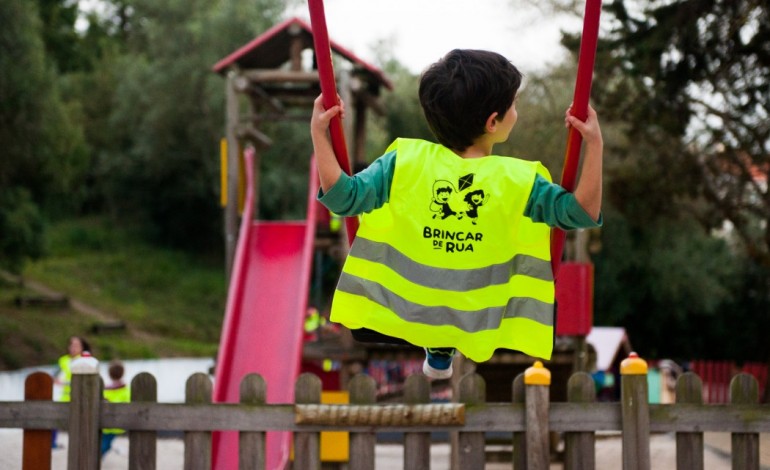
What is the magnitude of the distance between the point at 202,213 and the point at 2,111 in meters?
13.9

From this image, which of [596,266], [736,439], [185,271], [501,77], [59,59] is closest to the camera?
[501,77]

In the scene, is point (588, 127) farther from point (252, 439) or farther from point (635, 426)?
point (252, 439)

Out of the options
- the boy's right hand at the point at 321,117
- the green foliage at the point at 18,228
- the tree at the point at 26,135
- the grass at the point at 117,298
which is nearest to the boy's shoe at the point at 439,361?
the boy's right hand at the point at 321,117

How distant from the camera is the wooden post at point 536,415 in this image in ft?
18.4

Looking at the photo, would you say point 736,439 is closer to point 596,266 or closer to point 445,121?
point 445,121

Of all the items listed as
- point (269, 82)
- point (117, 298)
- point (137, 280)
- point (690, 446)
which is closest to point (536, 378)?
point (690, 446)

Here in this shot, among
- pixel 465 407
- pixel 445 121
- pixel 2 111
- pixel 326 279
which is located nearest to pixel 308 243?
pixel 465 407

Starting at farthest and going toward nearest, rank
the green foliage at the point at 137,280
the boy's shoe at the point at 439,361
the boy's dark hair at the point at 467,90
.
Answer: the green foliage at the point at 137,280 < the boy's shoe at the point at 439,361 < the boy's dark hair at the point at 467,90

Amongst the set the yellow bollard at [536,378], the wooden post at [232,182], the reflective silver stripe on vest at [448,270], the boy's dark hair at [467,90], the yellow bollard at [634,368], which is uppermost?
the wooden post at [232,182]

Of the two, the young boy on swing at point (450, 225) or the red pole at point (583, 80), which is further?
the young boy on swing at point (450, 225)

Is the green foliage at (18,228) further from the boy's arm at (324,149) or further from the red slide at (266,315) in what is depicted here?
the boy's arm at (324,149)

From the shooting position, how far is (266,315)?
10766 millimetres

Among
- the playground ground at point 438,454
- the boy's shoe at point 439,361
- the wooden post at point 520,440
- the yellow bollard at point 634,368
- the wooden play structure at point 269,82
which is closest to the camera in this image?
the boy's shoe at point 439,361

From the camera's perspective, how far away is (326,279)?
32188mm
